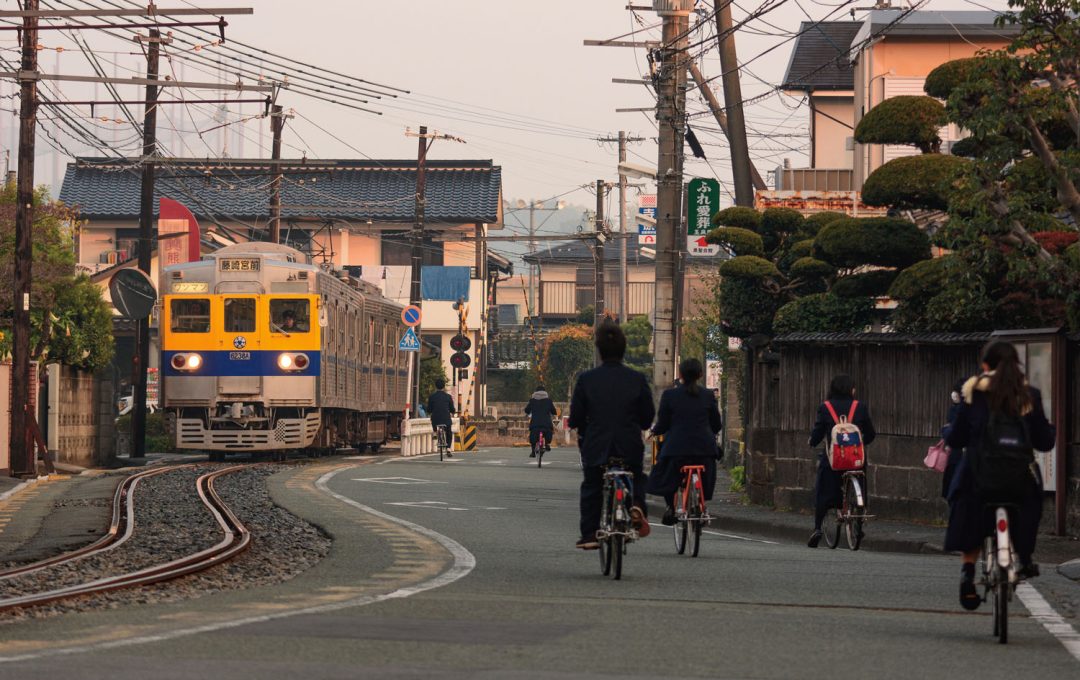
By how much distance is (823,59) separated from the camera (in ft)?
130

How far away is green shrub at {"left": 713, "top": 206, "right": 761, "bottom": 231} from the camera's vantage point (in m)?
25.7

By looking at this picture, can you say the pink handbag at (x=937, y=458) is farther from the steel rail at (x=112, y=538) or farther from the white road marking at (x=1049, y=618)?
the steel rail at (x=112, y=538)

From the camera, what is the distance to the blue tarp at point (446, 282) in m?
62.9

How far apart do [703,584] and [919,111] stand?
29.2 ft

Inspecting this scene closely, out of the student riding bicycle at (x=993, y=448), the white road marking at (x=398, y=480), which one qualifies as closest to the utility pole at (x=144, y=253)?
the white road marking at (x=398, y=480)

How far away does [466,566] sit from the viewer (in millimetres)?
12273

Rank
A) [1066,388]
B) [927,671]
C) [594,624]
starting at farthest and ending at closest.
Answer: [1066,388] → [594,624] → [927,671]

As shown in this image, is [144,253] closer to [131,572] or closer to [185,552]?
[185,552]

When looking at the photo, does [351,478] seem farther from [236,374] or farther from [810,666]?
[810,666]

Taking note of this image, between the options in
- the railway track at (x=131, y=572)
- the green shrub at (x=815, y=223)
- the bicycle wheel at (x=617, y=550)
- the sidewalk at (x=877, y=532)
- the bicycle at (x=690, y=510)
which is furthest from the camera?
the green shrub at (x=815, y=223)

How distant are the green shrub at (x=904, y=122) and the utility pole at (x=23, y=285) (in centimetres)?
1429

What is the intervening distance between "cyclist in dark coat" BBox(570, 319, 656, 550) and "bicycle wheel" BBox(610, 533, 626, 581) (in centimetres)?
25

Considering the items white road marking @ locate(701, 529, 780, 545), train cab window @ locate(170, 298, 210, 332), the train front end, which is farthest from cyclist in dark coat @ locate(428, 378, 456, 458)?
white road marking @ locate(701, 529, 780, 545)

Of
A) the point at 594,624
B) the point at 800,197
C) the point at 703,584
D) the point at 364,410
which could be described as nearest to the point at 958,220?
the point at 703,584
